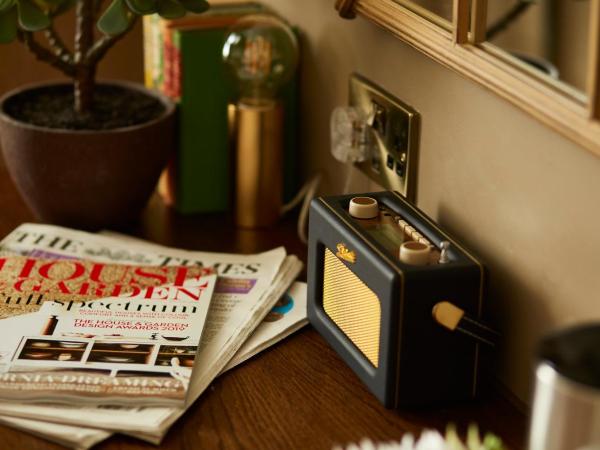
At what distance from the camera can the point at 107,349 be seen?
1057 millimetres

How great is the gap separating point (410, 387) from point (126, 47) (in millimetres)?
944

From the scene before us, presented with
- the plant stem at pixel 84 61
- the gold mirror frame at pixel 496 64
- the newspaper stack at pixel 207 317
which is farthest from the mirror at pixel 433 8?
the plant stem at pixel 84 61

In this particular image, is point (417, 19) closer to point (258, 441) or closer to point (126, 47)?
point (258, 441)

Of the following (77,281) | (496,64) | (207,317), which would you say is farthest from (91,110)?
(496,64)

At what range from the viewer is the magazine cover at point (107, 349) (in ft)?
3.22

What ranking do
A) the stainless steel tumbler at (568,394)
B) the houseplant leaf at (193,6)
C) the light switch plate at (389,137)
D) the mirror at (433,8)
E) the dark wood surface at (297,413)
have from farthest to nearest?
the houseplant leaf at (193,6)
the light switch plate at (389,137)
the mirror at (433,8)
the dark wood surface at (297,413)
the stainless steel tumbler at (568,394)

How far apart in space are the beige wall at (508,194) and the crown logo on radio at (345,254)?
0.14 m

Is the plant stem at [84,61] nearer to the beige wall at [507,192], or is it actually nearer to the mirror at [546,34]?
the beige wall at [507,192]

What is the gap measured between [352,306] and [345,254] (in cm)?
5

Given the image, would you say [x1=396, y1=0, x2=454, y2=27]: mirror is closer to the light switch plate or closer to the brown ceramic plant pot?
the light switch plate

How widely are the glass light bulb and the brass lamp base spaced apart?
0.02 metres

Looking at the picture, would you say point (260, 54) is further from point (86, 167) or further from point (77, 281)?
point (77, 281)

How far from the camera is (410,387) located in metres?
0.98

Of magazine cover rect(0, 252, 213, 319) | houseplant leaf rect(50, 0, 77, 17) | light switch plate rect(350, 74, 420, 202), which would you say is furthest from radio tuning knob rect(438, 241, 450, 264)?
houseplant leaf rect(50, 0, 77, 17)
